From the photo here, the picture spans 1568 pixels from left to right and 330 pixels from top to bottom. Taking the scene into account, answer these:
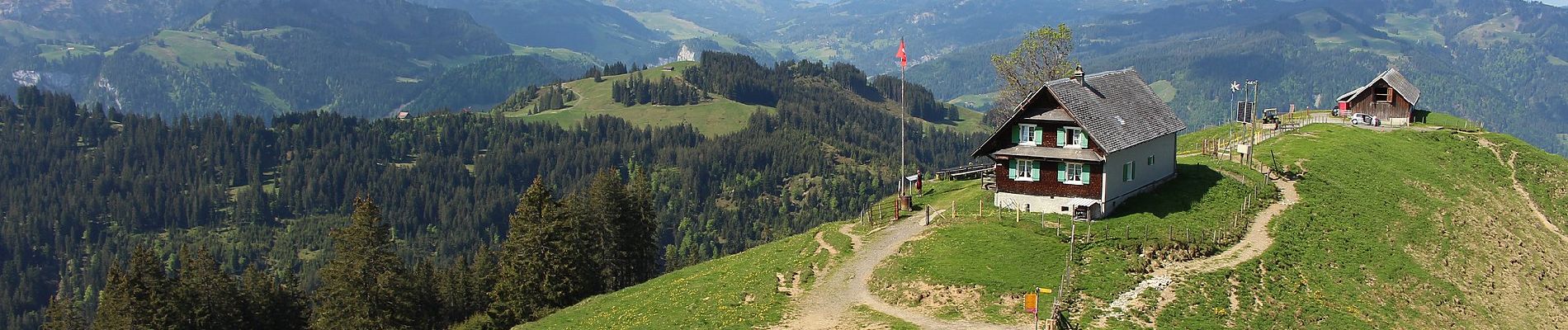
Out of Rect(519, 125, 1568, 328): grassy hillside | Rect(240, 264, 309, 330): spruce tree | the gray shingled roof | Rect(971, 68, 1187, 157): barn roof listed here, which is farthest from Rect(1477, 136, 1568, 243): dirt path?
Rect(240, 264, 309, 330): spruce tree

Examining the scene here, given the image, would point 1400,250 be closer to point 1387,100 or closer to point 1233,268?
point 1233,268

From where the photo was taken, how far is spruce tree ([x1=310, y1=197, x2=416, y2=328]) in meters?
80.7

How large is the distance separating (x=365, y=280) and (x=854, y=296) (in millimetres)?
43337

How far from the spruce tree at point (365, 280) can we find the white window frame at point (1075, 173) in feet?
156

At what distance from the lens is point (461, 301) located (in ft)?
367

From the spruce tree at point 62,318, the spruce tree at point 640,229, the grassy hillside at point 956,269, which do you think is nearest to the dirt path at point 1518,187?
the grassy hillside at point 956,269

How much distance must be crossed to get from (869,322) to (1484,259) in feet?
138

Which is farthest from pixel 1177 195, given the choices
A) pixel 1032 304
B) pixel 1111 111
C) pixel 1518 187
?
pixel 1518 187

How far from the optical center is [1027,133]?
67625 mm

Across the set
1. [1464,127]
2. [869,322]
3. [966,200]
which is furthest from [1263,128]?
[869,322]

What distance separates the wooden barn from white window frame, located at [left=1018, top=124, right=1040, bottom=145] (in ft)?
186

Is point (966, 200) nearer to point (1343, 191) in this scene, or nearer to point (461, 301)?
point (1343, 191)

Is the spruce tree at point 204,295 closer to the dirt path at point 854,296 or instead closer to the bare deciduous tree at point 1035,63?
the dirt path at point 854,296

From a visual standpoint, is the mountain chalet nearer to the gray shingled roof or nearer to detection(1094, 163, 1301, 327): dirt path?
the gray shingled roof
